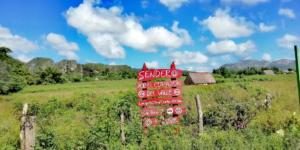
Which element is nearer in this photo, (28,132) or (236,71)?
(28,132)

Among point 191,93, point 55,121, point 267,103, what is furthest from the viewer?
point 191,93

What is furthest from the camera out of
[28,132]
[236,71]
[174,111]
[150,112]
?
[236,71]

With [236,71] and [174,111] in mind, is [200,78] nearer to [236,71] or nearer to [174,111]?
[236,71]

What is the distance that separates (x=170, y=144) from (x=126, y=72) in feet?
180

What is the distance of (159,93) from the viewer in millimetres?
12188

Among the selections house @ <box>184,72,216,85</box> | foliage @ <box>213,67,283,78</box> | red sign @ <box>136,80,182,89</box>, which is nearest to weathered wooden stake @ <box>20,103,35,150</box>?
red sign @ <box>136,80,182,89</box>

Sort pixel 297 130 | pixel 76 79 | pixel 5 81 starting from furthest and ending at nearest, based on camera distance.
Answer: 1. pixel 76 79
2. pixel 5 81
3. pixel 297 130

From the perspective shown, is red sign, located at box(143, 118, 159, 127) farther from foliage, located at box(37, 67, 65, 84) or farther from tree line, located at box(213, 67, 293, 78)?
foliage, located at box(37, 67, 65, 84)

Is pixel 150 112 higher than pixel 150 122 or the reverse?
higher

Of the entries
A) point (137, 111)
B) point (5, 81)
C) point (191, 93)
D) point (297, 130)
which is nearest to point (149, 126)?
point (137, 111)

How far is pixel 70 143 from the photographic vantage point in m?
8.52

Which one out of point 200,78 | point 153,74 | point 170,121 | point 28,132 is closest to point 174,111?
point 170,121

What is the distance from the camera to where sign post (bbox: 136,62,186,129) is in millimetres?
12016

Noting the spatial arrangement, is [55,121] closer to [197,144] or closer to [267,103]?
[197,144]
